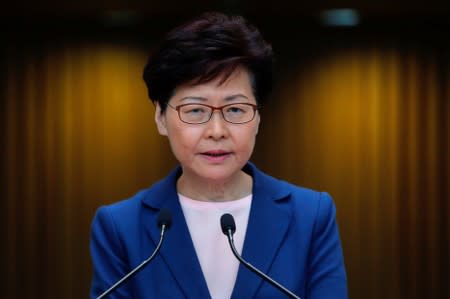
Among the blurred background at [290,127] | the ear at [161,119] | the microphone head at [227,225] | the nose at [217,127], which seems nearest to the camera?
the microphone head at [227,225]

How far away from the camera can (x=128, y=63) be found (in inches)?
178

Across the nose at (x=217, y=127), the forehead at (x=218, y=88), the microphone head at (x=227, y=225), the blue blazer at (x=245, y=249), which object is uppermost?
the forehead at (x=218, y=88)

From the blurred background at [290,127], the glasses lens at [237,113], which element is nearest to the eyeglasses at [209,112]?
the glasses lens at [237,113]

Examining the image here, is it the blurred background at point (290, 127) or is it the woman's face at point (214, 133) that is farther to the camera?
the blurred background at point (290, 127)

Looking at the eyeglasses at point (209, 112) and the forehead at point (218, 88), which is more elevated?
the forehead at point (218, 88)

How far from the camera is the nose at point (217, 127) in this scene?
155cm

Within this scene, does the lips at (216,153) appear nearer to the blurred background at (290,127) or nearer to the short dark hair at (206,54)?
the short dark hair at (206,54)

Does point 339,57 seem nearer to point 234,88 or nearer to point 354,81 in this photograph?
point 354,81

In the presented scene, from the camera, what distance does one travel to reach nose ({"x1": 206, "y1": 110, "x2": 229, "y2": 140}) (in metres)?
1.55


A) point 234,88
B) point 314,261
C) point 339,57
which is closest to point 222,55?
point 234,88

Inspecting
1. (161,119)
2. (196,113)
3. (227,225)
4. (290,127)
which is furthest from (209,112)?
(290,127)

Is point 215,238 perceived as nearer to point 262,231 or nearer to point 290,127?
point 262,231

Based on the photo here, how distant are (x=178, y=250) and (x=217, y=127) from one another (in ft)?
0.93

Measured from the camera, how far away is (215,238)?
5.57ft
